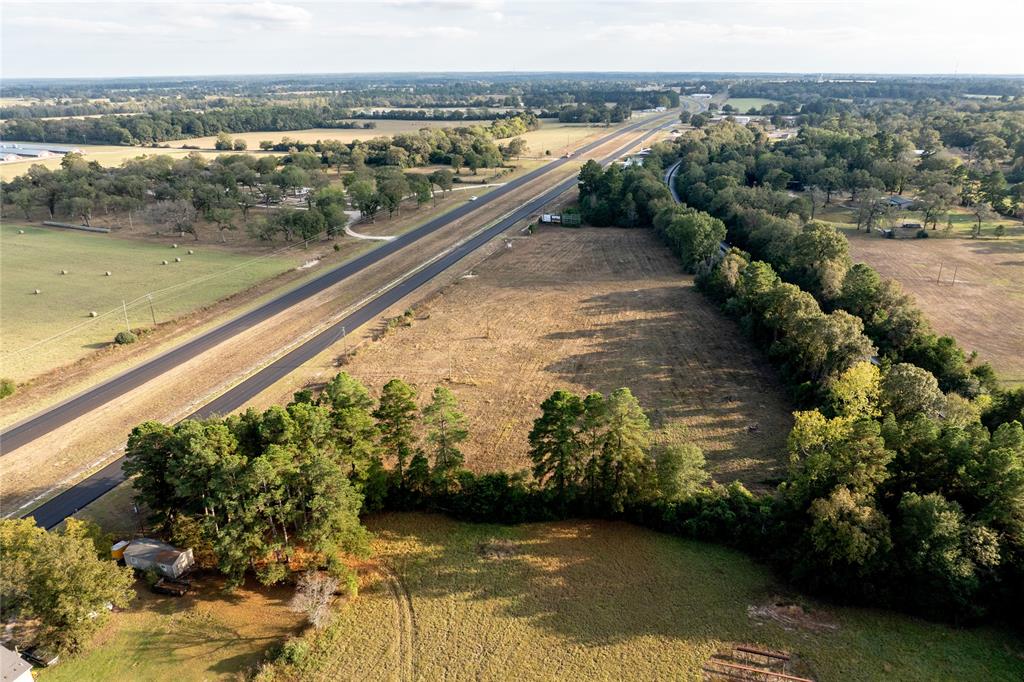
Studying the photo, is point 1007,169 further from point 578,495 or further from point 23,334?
point 23,334

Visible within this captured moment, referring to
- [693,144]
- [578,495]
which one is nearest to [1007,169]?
[693,144]

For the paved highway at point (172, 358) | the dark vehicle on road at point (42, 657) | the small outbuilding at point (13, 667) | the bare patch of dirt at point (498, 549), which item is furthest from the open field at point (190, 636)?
the paved highway at point (172, 358)

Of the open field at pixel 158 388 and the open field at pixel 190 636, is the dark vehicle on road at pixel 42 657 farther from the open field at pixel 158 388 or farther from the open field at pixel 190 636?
the open field at pixel 158 388

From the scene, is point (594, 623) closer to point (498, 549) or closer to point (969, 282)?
point (498, 549)

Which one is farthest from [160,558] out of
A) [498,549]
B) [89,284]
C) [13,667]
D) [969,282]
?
[969,282]

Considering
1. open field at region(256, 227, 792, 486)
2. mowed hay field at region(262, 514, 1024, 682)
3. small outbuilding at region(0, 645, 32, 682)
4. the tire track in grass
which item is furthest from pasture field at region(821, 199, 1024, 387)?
small outbuilding at region(0, 645, 32, 682)

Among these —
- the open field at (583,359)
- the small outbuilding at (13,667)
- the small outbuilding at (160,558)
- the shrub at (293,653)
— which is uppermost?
the open field at (583,359)
